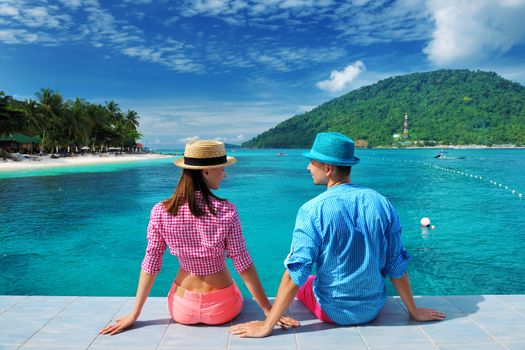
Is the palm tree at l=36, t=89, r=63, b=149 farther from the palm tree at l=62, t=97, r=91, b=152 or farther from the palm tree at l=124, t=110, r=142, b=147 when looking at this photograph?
the palm tree at l=124, t=110, r=142, b=147

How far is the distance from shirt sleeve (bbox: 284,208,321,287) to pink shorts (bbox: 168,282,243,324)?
721 millimetres

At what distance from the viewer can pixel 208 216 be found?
2.98 m

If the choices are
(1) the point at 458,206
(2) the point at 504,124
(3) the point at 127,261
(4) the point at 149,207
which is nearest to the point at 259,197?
(4) the point at 149,207

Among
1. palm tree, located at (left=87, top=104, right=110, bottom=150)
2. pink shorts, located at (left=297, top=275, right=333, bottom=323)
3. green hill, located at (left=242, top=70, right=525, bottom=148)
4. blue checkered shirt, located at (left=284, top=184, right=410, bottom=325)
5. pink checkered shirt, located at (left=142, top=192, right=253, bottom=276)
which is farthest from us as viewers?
green hill, located at (left=242, top=70, right=525, bottom=148)

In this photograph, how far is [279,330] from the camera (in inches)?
131

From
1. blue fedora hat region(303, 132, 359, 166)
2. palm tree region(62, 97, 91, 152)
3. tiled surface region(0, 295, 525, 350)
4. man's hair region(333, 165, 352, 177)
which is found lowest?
tiled surface region(0, 295, 525, 350)

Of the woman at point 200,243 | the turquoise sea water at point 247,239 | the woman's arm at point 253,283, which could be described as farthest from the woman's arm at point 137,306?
the turquoise sea water at point 247,239

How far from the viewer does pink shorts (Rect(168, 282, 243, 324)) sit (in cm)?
328

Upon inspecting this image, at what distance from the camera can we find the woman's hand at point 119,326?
130 inches

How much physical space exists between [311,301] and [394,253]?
911 mm

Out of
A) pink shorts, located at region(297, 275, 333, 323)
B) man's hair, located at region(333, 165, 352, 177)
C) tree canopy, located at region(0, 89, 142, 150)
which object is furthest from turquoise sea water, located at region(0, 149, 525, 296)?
tree canopy, located at region(0, 89, 142, 150)

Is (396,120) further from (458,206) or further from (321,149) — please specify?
(321,149)

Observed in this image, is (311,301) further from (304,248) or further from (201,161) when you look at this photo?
(201,161)

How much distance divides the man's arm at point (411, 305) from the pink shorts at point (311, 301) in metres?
0.65
